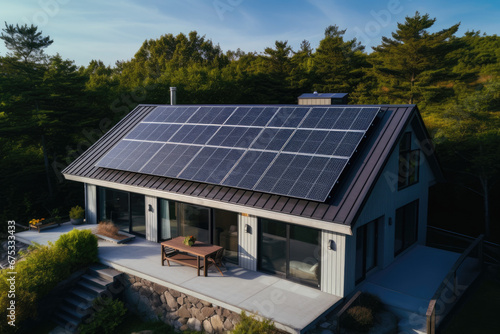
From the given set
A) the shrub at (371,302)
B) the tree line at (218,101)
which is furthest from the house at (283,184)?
the tree line at (218,101)

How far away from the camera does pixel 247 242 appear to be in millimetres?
12211

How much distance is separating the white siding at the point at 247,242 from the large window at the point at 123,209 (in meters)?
5.10

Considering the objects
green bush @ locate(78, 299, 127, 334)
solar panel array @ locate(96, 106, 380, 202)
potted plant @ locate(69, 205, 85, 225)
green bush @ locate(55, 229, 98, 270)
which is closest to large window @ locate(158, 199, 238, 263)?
solar panel array @ locate(96, 106, 380, 202)

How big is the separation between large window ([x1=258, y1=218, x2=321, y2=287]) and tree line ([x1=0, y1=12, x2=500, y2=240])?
12.1 meters

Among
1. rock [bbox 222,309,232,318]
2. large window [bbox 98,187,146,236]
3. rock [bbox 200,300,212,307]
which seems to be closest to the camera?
rock [bbox 222,309,232,318]

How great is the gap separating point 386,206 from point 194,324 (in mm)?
7441

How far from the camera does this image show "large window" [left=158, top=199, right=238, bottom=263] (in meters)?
12.8

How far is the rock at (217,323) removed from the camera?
33.3 ft

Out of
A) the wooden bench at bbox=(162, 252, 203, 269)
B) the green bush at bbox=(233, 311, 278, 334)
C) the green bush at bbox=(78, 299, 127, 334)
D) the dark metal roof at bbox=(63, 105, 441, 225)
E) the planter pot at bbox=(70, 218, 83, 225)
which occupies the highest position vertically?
the dark metal roof at bbox=(63, 105, 441, 225)

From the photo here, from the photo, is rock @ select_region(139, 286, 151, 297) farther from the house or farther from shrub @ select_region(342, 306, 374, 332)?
shrub @ select_region(342, 306, 374, 332)

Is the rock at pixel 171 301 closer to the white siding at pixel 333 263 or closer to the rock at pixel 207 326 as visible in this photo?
the rock at pixel 207 326

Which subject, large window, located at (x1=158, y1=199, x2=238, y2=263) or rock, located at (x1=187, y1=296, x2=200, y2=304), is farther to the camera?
large window, located at (x1=158, y1=199, x2=238, y2=263)

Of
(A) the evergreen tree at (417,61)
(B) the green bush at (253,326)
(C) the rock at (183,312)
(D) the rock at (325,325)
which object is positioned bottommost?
(C) the rock at (183,312)

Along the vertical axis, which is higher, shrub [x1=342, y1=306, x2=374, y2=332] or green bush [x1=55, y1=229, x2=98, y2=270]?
green bush [x1=55, y1=229, x2=98, y2=270]
